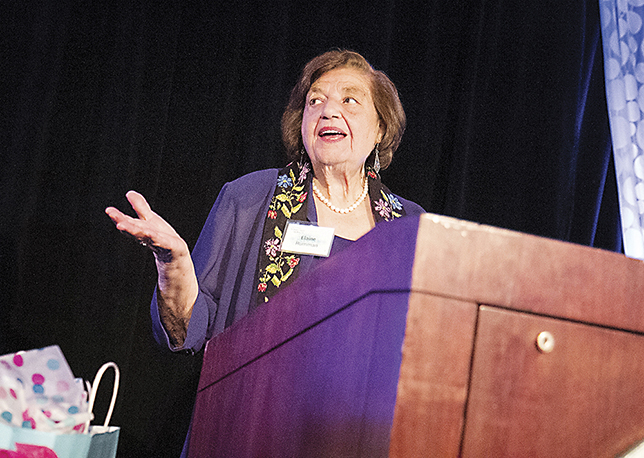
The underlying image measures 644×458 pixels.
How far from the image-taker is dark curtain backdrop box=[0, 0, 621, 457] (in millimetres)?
2010

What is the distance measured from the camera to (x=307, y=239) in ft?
5.31

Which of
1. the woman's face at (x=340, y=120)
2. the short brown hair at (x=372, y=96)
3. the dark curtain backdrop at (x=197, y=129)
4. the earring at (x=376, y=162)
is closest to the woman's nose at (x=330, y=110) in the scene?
the woman's face at (x=340, y=120)

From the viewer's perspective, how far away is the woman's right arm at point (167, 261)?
0.95m

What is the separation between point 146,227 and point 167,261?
176 mm

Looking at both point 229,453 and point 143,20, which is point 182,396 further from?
point 143,20

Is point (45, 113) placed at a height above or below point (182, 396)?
above

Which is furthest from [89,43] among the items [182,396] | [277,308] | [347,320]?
[347,320]

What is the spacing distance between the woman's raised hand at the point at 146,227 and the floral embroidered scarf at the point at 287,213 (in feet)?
1.65

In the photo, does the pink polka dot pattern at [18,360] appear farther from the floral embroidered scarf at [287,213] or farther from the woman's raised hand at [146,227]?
the floral embroidered scarf at [287,213]

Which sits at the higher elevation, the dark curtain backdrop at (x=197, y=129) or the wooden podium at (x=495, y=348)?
the dark curtain backdrop at (x=197, y=129)

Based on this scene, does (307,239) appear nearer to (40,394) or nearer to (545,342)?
(40,394)

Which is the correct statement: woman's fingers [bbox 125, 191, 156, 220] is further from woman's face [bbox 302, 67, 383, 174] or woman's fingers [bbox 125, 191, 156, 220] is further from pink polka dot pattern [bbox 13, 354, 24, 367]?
woman's face [bbox 302, 67, 383, 174]

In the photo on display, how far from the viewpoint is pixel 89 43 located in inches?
82.8

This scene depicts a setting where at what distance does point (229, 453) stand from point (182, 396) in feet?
4.31
